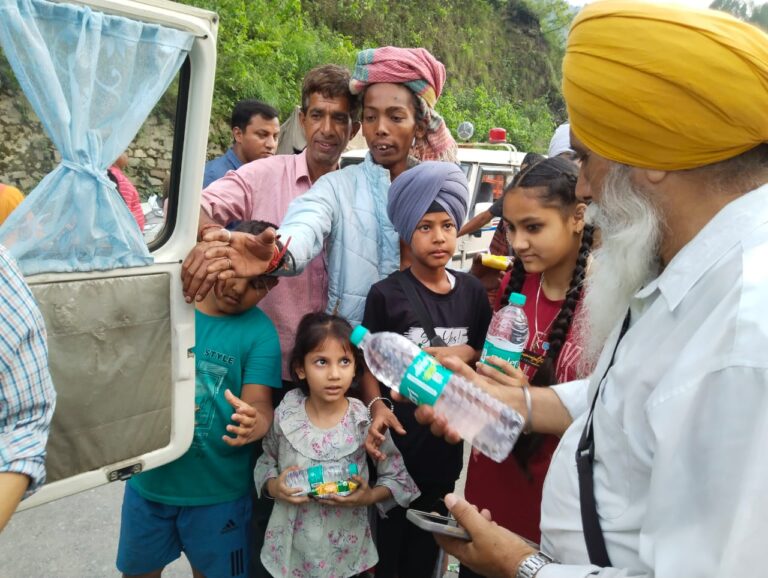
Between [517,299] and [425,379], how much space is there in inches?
28.4

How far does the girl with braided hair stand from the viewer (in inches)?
76.7

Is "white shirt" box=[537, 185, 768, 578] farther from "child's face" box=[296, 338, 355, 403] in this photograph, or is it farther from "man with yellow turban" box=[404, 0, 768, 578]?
"child's face" box=[296, 338, 355, 403]

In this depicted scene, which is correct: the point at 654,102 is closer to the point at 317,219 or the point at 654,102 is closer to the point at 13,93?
the point at 317,219

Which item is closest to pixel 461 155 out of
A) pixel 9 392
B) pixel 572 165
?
pixel 572 165

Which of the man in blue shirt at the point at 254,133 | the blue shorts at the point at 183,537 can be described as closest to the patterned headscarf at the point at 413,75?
the blue shorts at the point at 183,537

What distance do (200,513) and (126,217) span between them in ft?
3.74

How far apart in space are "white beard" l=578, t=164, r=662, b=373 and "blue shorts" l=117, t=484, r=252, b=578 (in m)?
1.52

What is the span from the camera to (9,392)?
120 centimetres

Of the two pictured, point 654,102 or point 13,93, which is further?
point 13,93

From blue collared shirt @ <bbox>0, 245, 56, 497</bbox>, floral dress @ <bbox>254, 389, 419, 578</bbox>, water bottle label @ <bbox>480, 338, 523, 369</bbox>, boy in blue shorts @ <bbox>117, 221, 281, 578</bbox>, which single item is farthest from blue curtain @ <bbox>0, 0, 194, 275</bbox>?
water bottle label @ <bbox>480, 338, 523, 369</bbox>

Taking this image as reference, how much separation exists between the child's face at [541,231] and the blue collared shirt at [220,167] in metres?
3.04

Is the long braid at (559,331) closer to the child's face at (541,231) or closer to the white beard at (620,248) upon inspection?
the child's face at (541,231)

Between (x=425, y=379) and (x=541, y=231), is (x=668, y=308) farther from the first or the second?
(x=541, y=231)

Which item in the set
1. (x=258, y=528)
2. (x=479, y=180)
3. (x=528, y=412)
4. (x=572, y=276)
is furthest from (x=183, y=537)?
(x=479, y=180)
